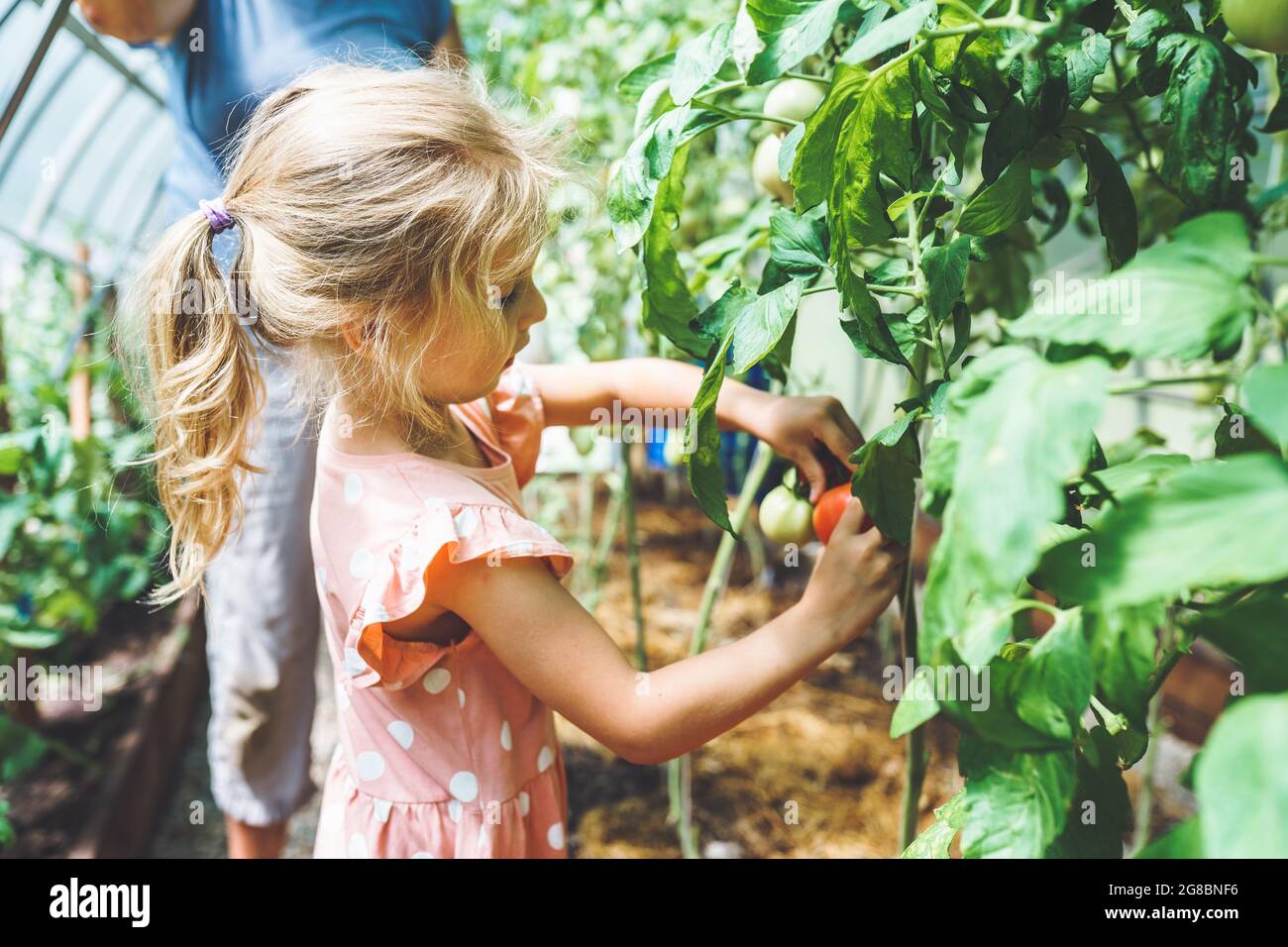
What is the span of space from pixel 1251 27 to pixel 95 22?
128 centimetres

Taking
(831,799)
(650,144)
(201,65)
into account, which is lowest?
(831,799)

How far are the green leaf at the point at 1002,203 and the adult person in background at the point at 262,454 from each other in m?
0.67

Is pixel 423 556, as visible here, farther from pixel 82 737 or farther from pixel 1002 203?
pixel 82 737

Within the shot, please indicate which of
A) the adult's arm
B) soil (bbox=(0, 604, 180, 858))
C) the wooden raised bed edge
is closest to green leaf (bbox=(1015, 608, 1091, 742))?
the adult's arm

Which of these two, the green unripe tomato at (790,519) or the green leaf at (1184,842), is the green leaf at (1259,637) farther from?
the green unripe tomato at (790,519)

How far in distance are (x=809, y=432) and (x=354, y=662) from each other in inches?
18.1

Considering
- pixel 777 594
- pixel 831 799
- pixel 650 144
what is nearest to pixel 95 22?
pixel 650 144

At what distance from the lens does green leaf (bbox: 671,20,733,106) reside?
2.15 feet

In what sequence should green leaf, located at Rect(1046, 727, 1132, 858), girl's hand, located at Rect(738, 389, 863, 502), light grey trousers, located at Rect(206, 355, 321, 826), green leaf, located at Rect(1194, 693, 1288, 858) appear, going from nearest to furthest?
green leaf, located at Rect(1194, 693, 1288, 858), green leaf, located at Rect(1046, 727, 1132, 858), girl's hand, located at Rect(738, 389, 863, 502), light grey trousers, located at Rect(206, 355, 321, 826)

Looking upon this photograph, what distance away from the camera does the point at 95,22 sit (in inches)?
47.6

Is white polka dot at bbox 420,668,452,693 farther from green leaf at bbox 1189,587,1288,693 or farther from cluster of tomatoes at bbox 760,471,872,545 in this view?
green leaf at bbox 1189,587,1288,693

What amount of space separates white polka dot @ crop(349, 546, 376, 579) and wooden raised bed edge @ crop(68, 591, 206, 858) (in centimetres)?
116
